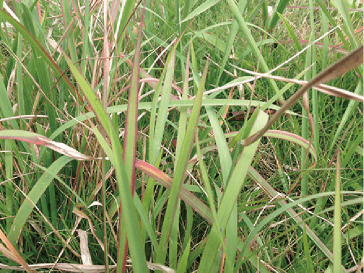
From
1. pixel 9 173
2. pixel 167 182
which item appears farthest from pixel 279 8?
pixel 9 173

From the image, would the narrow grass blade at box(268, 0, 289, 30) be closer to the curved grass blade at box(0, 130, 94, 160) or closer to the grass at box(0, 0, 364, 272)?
the grass at box(0, 0, 364, 272)

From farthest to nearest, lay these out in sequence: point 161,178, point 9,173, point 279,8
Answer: point 279,8
point 9,173
point 161,178

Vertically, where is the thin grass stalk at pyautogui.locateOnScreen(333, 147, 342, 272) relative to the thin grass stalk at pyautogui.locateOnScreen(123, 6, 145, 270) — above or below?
below

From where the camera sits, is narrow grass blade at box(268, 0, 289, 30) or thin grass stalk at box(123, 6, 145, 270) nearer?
thin grass stalk at box(123, 6, 145, 270)

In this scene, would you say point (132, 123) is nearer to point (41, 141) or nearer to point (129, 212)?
point (129, 212)

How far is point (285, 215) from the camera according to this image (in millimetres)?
659

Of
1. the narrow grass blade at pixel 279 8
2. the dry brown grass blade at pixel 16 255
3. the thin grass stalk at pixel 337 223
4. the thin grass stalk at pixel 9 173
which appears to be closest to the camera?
the thin grass stalk at pixel 337 223

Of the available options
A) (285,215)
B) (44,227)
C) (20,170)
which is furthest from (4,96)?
(285,215)

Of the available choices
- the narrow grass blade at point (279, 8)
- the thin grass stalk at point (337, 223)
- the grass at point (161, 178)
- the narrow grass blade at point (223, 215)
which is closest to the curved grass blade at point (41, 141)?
the grass at point (161, 178)

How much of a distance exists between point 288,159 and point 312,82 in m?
0.52

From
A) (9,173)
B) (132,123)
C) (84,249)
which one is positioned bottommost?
(84,249)

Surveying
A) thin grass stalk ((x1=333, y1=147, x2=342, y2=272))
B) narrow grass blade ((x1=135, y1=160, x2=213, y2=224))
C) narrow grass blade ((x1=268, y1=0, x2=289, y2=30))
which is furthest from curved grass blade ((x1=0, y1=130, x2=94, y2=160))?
narrow grass blade ((x1=268, y1=0, x2=289, y2=30))

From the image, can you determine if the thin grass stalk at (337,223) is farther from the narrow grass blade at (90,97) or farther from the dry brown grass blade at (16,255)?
the dry brown grass blade at (16,255)

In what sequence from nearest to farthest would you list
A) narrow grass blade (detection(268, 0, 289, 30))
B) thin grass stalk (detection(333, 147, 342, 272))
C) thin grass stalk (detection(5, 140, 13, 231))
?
thin grass stalk (detection(333, 147, 342, 272)) < thin grass stalk (detection(5, 140, 13, 231)) < narrow grass blade (detection(268, 0, 289, 30))
